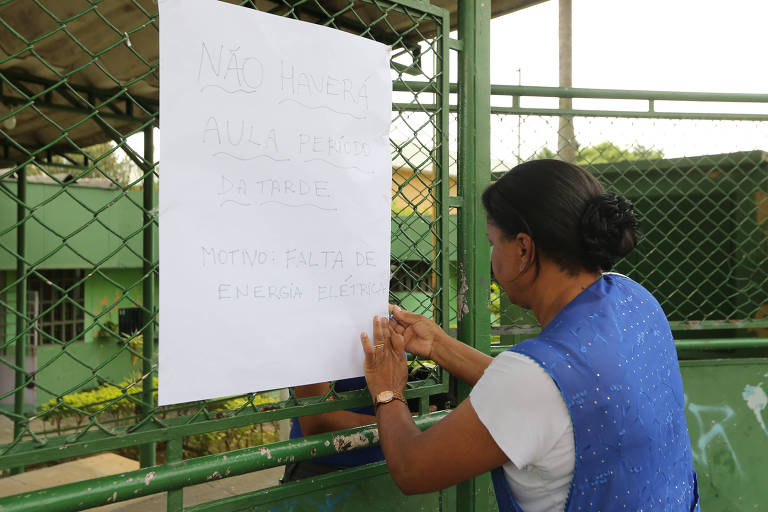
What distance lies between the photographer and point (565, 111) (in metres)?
2.93

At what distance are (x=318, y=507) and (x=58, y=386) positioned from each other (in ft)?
35.5

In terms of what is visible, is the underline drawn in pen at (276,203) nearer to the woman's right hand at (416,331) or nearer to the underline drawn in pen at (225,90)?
the underline drawn in pen at (225,90)

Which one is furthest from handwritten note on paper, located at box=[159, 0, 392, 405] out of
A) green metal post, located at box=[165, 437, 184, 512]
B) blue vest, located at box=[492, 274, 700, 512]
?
blue vest, located at box=[492, 274, 700, 512]

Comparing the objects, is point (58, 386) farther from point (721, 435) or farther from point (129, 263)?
point (721, 435)

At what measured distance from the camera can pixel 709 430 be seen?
2904 mm

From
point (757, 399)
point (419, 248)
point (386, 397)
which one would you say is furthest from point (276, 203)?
point (757, 399)

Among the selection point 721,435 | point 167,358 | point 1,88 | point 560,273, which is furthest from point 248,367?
point 1,88

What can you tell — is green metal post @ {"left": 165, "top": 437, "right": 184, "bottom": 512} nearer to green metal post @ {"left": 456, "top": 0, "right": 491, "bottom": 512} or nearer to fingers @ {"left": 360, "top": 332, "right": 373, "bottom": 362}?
fingers @ {"left": 360, "top": 332, "right": 373, "bottom": 362}

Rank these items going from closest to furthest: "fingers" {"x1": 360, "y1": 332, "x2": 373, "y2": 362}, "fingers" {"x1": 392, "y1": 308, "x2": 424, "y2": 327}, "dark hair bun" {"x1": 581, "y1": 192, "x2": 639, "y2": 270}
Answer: "dark hair bun" {"x1": 581, "y1": 192, "x2": 639, "y2": 270} < "fingers" {"x1": 360, "y1": 332, "x2": 373, "y2": 362} < "fingers" {"x1": 392, "y1": 308, "x2": 424, "y2": 327}

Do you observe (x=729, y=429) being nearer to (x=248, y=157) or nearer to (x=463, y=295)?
(x=463, y=295)

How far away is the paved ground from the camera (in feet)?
13.5

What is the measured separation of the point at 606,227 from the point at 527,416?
1.53ft

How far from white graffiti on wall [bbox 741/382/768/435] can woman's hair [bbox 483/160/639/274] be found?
2111 millimetres

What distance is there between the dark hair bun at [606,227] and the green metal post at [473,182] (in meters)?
0.46
